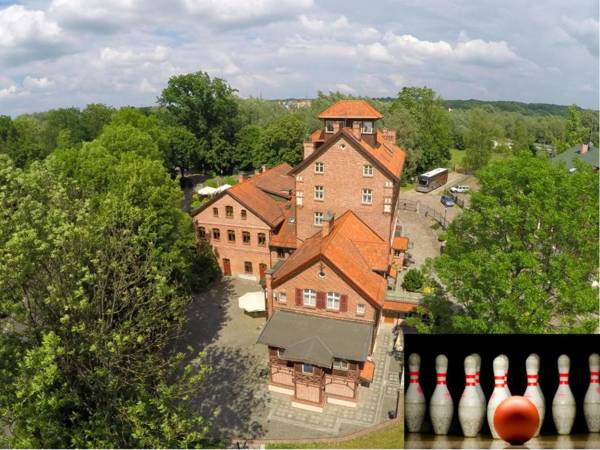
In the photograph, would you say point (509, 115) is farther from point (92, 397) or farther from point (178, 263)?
point (92, 397)

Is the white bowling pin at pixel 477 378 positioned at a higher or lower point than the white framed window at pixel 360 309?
higher

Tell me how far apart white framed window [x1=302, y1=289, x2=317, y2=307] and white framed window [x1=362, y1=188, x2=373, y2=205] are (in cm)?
821

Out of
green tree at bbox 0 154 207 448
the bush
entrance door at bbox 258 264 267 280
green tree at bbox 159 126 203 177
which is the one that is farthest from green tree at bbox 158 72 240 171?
green tree at bbox 0 154 207 448

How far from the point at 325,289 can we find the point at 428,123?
193 feet

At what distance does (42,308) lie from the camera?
1214 centimetres

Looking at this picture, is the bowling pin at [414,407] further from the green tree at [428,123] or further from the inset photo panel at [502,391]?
the green tree at [428,123]

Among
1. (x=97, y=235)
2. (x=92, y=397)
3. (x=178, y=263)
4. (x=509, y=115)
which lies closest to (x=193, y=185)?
(x=178, y=263)

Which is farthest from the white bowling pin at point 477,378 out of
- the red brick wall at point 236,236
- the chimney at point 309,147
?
the red brick wall at point 236,236

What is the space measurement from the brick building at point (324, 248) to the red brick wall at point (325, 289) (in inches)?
2.1

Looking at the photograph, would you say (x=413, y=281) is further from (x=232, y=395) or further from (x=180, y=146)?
(x=180, y=146)

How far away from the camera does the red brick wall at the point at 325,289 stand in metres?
20.2

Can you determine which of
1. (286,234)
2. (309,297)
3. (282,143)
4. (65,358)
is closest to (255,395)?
(309,297)

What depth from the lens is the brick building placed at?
1944 cm

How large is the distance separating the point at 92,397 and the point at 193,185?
1992 inches
